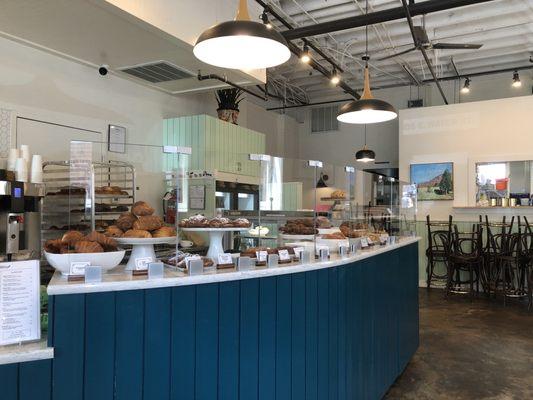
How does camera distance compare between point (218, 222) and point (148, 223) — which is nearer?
point (148, 223)

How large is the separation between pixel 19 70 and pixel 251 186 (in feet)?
9.21

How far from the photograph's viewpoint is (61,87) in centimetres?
438

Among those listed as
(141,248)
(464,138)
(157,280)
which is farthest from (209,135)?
(464,138)

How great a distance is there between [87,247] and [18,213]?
204cm

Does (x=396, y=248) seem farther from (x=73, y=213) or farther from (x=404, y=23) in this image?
(x=404, y=23)

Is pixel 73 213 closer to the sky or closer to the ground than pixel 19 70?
closer to the ground

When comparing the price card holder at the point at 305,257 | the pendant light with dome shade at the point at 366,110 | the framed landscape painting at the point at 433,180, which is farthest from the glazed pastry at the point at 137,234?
the framed landscape painting at the point at 433,180

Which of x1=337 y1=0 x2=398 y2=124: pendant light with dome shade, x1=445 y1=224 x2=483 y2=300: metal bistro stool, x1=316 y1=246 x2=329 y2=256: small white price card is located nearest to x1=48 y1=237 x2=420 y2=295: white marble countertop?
x1=316 y1=246 x2=329 y2=256: small white price card

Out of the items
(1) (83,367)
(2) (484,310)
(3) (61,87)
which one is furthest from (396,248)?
(3) (61,87)

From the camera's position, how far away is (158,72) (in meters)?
4.86

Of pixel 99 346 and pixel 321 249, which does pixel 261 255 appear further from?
pixel 99 346

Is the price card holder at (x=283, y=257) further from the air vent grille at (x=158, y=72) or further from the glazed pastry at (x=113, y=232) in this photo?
the air vent grille at (x=158, y=72)

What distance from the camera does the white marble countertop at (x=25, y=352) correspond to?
4.57ft

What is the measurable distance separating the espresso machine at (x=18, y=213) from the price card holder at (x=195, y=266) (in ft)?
6.30
